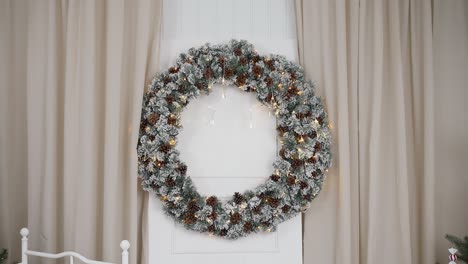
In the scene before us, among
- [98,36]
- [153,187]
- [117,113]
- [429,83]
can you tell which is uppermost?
[98,36]

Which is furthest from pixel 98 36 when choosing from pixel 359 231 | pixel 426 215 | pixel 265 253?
pixel 426 215

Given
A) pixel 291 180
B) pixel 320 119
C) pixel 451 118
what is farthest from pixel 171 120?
pixel 451 118

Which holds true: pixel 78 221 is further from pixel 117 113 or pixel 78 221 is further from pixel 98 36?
pixel 98 36

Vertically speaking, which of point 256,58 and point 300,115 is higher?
point 256,58

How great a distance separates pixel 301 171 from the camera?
2830 millimetres

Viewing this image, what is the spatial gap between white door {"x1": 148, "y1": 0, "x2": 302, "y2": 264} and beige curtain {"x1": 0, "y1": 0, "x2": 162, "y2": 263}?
0.54 ft

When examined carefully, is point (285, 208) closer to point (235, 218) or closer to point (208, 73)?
point (235, 218)

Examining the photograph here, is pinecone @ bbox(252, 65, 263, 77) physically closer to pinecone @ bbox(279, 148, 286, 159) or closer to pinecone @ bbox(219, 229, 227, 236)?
pinecone @ bbox(279, 148, 286, 159)

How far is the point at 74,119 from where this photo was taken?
286 cm

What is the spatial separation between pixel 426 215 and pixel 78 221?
2.16m

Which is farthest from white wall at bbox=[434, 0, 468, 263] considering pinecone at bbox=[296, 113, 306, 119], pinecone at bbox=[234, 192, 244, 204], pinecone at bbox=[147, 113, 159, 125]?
pinecone at bbox=[147, 113, 159, 125]

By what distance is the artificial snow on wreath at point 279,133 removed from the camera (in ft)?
9.14

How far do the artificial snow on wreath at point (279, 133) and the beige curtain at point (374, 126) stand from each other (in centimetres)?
18

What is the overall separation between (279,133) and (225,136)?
1.12ft
